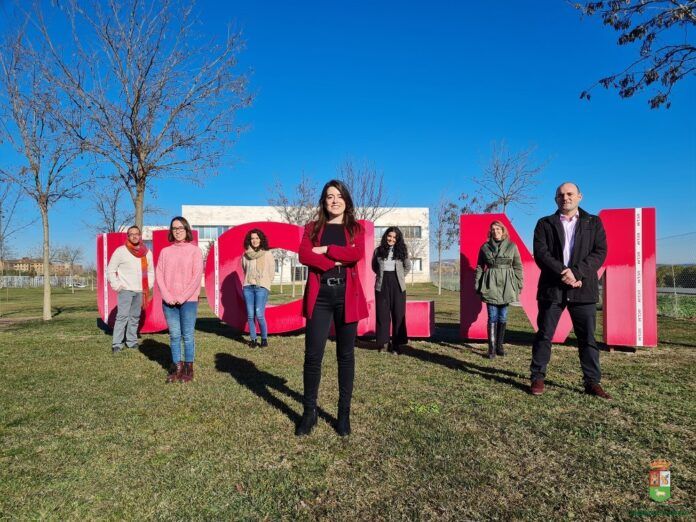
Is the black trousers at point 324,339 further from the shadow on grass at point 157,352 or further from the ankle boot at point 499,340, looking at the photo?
the ankle boot at point 499,340

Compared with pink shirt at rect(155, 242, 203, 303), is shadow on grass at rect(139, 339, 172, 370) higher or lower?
lower

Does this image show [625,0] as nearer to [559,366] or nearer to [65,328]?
[559,366]

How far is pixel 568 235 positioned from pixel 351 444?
3046 mm

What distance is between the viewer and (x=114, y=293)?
902 cm

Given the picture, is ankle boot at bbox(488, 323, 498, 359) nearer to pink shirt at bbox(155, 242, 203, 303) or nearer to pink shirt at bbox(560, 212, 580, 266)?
pink shirt at bbox(560, 212, 580, 266)

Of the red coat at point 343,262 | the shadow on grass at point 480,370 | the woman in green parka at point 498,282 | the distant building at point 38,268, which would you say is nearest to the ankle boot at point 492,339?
the woman in green parka at point 498,282

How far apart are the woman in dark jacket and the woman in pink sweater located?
10.0 feet

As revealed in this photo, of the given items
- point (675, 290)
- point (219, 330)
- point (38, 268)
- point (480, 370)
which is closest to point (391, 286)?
point (480, 370)

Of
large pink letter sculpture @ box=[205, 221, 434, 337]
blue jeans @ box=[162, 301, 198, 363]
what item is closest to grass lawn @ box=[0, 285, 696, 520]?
blue jeans @ box=[162, 301, 198, 363]

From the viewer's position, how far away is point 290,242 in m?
8.45

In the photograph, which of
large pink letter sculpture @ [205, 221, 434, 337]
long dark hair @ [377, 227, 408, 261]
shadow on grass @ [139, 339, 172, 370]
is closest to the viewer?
shadow on grass @ [139, 339, 172, 370]

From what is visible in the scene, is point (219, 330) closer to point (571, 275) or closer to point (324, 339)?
point (324, 339)

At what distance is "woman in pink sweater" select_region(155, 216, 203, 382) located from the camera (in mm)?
5125

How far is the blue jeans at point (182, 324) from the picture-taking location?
5.17 metres
